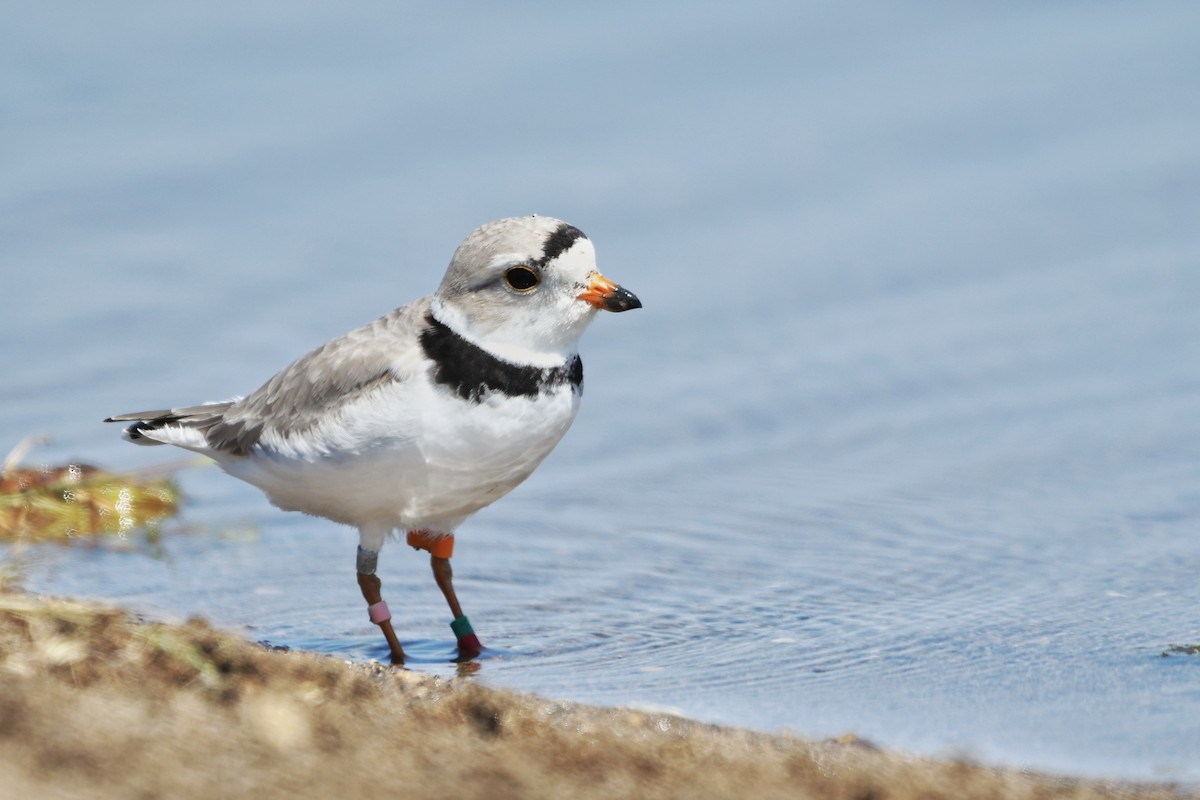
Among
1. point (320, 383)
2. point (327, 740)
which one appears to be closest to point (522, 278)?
point (320, 383)

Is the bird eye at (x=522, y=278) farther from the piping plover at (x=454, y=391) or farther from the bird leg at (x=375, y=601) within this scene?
the bird leg at (x=375, y=601)

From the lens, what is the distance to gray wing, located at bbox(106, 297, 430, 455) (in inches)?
207

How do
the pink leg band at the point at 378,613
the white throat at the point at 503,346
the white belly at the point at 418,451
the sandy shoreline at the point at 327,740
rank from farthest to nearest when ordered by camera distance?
the pink leg band at the point at 378,613, the white throat at the point at 503,346, the white belly at the point at 418,451, the sandy shoreline at the point at 327,740

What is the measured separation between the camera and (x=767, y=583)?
6348mm

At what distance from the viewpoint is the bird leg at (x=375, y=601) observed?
5633 millimetres

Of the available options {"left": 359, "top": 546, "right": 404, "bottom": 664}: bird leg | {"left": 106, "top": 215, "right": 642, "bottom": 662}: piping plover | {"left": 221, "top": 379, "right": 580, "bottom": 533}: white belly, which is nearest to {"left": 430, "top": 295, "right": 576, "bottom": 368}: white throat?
{"left": 106, "top": 215, "right": 642, "bottom": 662}: piping plover

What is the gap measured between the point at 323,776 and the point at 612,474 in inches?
160

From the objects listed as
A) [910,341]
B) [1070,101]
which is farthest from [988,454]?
[1070,101]

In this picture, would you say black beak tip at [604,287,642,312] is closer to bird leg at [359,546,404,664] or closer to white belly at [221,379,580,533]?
white belly at [221,379,580,533]

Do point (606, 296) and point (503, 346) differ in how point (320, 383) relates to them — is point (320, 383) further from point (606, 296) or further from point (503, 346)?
point (606, 296)

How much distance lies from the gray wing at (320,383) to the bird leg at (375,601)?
516 millimetres

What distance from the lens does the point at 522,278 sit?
208 inches

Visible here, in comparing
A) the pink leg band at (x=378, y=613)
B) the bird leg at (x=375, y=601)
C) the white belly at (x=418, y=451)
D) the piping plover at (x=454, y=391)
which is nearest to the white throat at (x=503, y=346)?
the piping plover at (x=454, y=391)

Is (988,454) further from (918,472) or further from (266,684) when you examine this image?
(266,684)
